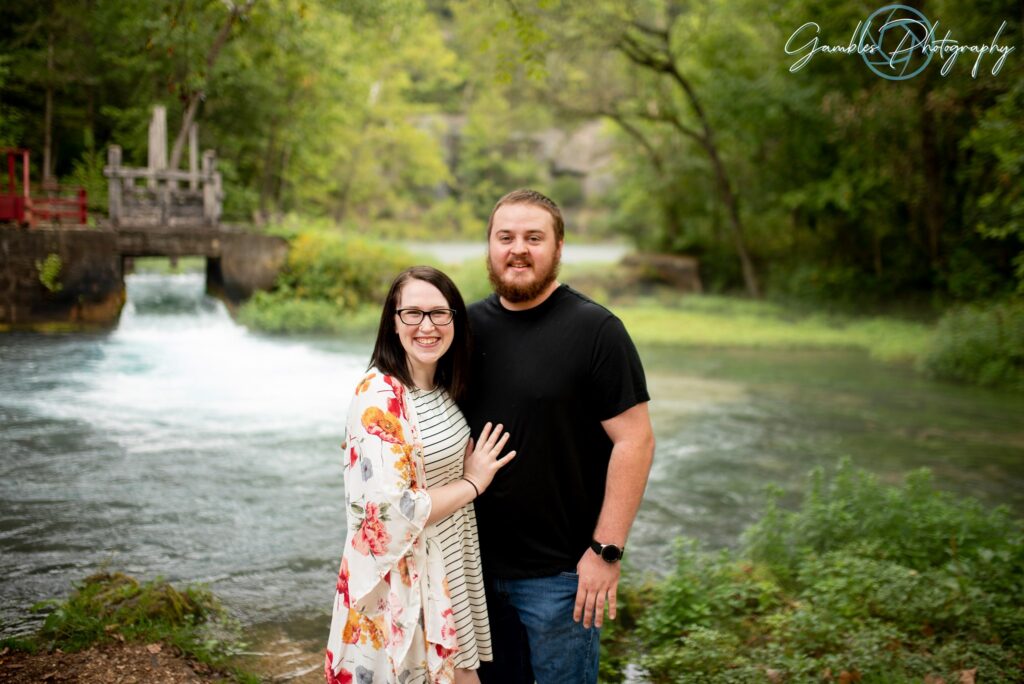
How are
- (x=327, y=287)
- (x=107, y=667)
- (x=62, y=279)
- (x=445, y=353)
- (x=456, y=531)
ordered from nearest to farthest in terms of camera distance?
(x=456, y=531) < (x=445, y=353) < (x=107, y=667) < (x=62, y=279) < (x=327, y=287)

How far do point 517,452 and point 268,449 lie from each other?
22.4 feet

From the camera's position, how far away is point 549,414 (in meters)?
2.83

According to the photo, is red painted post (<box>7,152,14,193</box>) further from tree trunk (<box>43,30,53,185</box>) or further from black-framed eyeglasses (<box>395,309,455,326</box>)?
black-framed eyeglasses (<box>395,309,455,326</box>)

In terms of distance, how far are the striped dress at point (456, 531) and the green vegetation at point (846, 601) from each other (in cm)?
168

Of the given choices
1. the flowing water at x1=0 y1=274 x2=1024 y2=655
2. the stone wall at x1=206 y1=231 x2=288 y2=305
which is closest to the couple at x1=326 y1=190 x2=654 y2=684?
the flowing water at x1=0 y1=274 x2=1024 y2=655

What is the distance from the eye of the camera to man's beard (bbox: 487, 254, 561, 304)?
2885 millimetres

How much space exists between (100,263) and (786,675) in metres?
11.2

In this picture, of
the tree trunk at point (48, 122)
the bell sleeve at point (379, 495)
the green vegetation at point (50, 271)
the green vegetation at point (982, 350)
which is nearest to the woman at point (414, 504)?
the bell sleeve at point (379, 495)

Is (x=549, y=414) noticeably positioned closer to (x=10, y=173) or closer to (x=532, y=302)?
(x=532, y=302)

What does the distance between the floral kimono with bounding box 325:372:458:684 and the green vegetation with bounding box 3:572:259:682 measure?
5.31 ft

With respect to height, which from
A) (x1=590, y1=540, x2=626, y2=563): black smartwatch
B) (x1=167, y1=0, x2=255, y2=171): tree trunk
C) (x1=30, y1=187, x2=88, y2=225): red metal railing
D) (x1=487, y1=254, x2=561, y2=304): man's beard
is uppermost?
(x1=167, y1=0, x2=255, y2=171): tree trunk

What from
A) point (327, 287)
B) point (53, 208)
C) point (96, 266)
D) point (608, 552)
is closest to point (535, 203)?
point (608, 552)

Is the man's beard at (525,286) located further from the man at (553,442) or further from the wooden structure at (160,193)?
the wooden structure at (160,193)

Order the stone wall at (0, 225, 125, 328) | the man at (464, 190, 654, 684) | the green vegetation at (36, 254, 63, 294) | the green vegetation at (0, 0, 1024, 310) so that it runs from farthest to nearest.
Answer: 1. the green vegetation at (0, 0, 1024, 310)
2. the green vegetation at (36, 254, 63, 294)
3. the stone wall at (0, 225, 125, 328)
4. the man at (464, 190, 654, 684)
